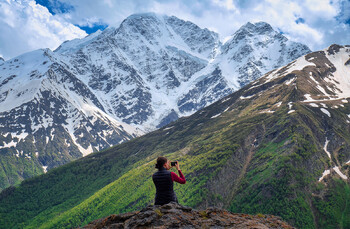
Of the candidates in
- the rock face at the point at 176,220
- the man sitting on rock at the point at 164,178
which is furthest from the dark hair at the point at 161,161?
the rock face at the point at 176,220

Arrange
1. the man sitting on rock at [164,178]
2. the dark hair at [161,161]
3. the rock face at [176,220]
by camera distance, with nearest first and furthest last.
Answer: the rock face at [176,220] < the man sitting on rock at [164,178] < the dark hair at [161,161]

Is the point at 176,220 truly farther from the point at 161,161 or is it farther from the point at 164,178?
the point at 161,161

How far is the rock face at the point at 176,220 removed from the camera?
18.9 m

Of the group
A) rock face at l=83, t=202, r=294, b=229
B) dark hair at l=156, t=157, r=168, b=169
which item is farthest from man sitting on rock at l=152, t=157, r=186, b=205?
rock face at l=83, t=202, r=294, b=229

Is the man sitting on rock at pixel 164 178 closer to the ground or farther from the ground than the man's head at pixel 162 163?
closer to the ground

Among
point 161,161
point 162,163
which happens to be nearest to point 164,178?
point 162,163

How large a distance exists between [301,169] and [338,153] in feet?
112

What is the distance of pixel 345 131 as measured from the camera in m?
198

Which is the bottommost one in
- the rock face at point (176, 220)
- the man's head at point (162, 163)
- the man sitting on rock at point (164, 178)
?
the rock face at point (176, 220)

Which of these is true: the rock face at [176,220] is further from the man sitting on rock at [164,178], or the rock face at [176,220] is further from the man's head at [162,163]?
the man's head at [162,163]

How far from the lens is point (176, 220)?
19.1 meters

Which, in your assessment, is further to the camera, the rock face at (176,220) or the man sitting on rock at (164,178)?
the man sitting on rock at (164,178)

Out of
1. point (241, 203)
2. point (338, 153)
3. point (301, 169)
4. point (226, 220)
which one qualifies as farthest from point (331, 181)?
point (226, 220)

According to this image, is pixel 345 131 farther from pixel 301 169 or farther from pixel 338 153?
pixel 301 169
